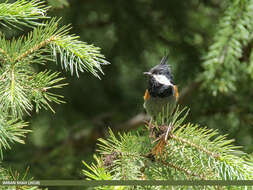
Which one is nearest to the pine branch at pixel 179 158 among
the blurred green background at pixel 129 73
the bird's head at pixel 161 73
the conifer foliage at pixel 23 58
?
the conifer foliage at pixel 23 58

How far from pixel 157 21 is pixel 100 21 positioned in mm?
643

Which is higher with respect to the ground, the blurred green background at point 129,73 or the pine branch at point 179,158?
the blurred green background at point 129,73

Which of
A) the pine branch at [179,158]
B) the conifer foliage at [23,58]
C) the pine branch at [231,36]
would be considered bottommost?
the pine branch at [179,158]

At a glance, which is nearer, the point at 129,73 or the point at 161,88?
the point at 161,88

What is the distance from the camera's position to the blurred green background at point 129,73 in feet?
9.27

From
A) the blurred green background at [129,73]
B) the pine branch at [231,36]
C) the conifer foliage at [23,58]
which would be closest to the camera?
the conifer foliage at [23,58]

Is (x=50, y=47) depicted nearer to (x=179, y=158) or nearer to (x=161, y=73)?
(x=179, y=158)

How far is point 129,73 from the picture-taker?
3459 millimetres

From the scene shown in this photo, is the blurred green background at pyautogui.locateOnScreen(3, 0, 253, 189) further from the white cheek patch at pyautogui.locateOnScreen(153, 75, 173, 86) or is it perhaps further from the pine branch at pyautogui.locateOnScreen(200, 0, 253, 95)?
the pine branch at pyautogui.locateOnScreen(200, 0, 253, 95)

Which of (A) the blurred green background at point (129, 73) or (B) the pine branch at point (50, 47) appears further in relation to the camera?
(A) the blurred green background at point (129, 73)

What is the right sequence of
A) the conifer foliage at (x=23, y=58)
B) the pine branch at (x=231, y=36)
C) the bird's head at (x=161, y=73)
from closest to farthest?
the conifer foliage at (x=23, y=58) → the pine branch at (x=231, y=36) → the bird's head at (x=161, y=73)

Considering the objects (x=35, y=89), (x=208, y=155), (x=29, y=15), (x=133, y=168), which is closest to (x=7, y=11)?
(x=29, y=15)

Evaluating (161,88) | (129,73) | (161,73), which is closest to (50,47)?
(161,73)

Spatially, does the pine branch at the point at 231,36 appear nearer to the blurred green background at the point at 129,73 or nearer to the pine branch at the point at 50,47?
the blurred green background at the point at 129,73
